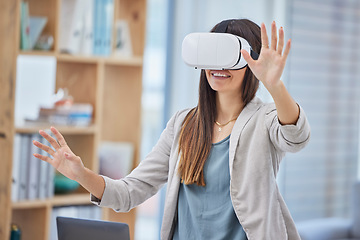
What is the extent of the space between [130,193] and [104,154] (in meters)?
1.45

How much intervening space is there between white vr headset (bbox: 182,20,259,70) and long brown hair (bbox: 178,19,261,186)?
0.10m

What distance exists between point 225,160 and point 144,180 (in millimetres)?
267

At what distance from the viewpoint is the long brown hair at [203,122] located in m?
1.45

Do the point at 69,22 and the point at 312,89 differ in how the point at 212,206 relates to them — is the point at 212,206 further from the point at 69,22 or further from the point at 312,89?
the point at 312,89

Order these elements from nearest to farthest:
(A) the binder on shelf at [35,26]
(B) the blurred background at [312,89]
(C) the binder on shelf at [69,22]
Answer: (A) the binder on shelf at [35,26]
(C) the binder on shelf at [69,22]
(B) the blurred background at [312,89]

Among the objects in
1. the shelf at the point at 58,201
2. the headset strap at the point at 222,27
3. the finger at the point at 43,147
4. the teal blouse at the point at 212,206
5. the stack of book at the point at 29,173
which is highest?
the headset strap at the point at 222,27

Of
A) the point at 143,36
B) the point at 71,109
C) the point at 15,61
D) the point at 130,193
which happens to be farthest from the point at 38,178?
the point at 130,193

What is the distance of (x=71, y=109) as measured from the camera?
8.99 ft


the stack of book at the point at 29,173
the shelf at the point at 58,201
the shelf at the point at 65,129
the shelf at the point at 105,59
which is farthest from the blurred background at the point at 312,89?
the stack of book at the point at 29,173

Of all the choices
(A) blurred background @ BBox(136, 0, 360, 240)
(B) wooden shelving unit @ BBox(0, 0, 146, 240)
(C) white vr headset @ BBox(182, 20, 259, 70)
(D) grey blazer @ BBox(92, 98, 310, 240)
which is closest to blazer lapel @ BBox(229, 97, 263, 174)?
(D) grey blazer @ BBox(92, 98, 310, 240)

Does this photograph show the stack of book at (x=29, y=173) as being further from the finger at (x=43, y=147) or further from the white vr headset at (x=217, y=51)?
the white vr headset at (x=217, y=51)

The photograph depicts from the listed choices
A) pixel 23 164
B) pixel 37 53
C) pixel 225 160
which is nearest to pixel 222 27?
pixel 225 160

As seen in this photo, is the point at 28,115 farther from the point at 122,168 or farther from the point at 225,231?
the point at 225,231

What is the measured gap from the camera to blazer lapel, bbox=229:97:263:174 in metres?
1.41
